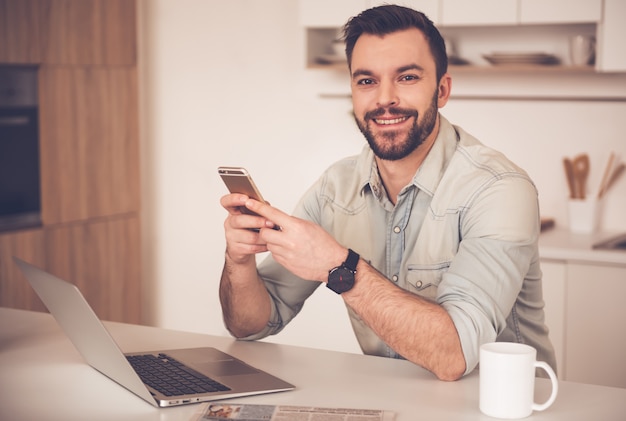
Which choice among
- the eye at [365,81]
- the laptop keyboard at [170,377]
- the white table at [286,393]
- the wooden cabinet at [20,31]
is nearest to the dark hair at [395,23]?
the eye at [365,81]

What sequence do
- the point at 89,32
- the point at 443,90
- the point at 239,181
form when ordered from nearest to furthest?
the point at 239,181
the point at 443,90
the point at 89,32

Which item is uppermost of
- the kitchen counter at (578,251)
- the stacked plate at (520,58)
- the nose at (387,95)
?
the stacked plate at (520,58)

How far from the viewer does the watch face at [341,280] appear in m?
1.72

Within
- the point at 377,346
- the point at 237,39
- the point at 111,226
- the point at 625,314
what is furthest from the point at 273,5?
the point at 377,346

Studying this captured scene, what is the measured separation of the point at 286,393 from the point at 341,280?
0.92 feet

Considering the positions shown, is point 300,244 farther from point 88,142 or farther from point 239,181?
point 88,142

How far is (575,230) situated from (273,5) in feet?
5.84

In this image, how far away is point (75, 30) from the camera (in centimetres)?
389

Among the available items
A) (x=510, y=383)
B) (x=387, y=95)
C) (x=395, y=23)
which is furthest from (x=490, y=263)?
(x=395, y=23)

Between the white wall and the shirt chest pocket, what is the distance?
1851 millimetres

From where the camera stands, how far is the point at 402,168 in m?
2.16

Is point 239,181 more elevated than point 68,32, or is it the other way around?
point 68,32

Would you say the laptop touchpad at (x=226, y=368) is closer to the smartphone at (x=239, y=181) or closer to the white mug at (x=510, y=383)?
the smartphone at (x=239, y=181)

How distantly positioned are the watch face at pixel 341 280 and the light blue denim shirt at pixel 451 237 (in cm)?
20
